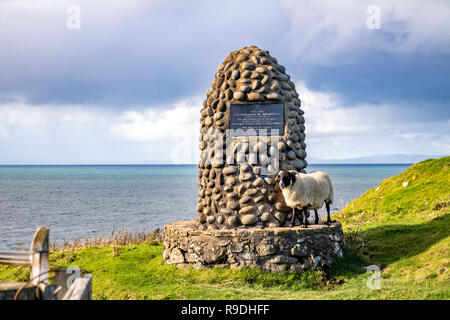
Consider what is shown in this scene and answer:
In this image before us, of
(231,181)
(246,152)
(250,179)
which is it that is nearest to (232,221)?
(231,181)

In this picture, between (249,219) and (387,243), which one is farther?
(387,243)

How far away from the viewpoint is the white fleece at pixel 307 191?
384 inches

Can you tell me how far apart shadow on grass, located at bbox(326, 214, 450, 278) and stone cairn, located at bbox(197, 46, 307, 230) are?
1.95 m


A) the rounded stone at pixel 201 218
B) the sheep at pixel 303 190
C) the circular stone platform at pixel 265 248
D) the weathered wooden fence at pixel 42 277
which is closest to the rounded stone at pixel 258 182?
the sheep at pixel 303 190

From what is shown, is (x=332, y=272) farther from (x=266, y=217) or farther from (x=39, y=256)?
(x=39, y=256)

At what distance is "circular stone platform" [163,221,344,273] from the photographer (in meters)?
9.47

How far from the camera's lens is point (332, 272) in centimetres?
973

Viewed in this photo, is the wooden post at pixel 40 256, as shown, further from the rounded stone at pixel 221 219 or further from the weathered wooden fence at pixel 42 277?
the rounded stone at pixel 221 219

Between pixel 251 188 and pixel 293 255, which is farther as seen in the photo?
pixel 251 188

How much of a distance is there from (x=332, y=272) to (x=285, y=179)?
2.45 meters

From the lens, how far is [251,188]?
34.1 feet
